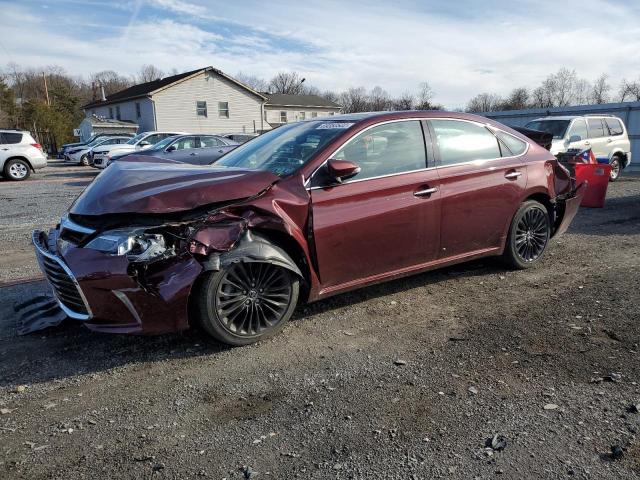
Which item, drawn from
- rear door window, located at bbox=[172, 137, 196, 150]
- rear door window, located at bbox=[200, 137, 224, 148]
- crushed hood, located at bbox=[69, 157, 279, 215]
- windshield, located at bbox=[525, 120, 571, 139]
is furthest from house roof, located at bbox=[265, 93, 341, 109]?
crushed hood, located at bbox=[69, 157, 279, 215]

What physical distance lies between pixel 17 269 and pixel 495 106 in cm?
7573

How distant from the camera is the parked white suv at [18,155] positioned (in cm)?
1669

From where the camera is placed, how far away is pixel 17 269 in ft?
18.3

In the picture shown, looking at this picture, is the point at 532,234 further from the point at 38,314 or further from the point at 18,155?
the point at 18,155

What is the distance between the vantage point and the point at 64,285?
129 inches

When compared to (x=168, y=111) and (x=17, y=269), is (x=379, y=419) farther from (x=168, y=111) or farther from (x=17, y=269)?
(x=168, y=111)

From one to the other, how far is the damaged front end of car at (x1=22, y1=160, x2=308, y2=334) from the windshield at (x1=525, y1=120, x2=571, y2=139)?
38.0ft

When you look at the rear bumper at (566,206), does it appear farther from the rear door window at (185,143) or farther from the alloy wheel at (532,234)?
the rear door window at (185,143)

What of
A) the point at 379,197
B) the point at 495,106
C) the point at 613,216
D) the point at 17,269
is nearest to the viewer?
the point at 379,197

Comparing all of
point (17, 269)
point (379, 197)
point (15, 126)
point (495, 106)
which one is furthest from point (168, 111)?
point (495, 106)

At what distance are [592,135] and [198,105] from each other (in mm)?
31679

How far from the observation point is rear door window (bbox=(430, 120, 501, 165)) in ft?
14.7

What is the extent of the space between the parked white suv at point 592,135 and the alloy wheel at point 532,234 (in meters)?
7.79

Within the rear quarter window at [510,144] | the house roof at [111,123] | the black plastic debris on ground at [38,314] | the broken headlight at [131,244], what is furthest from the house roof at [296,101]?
the broken headlight at [131,244]
